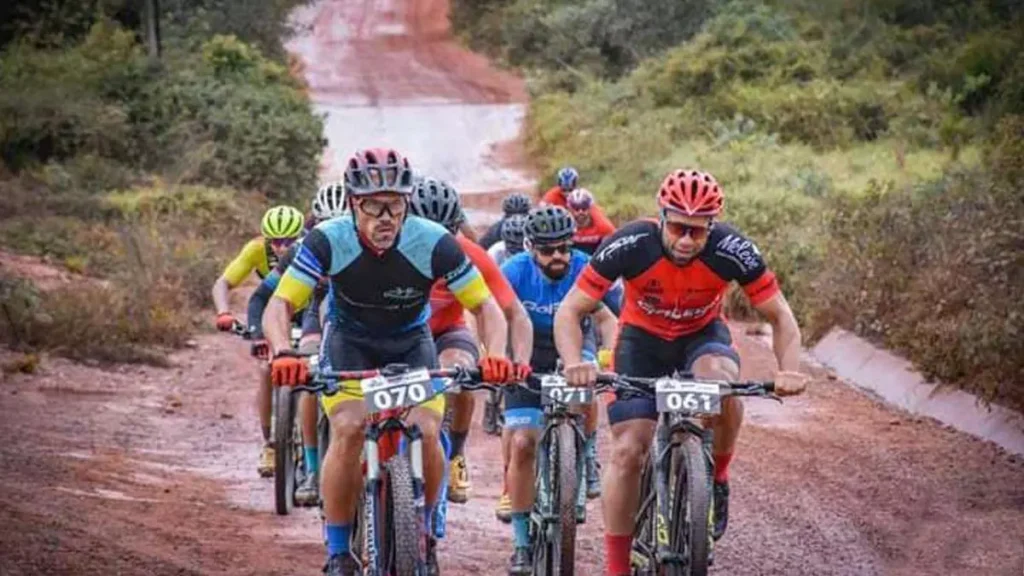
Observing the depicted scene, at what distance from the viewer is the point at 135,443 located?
15148mm

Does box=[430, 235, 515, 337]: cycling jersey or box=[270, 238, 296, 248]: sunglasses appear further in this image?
box=[270, 238, 296, 248]: sunglasses

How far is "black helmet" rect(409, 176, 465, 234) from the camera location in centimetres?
1036

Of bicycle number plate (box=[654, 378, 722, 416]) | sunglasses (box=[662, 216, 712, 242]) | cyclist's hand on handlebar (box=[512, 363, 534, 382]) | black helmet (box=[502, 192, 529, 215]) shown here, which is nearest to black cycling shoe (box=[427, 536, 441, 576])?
cyclist's hand on handlebar (box=[512, 363, 534, 382])

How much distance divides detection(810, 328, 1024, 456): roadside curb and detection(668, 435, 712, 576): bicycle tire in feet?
21.6

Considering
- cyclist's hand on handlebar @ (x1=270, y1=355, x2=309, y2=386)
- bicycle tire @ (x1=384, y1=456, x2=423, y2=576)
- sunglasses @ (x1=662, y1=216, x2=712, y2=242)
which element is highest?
sunglasses @ (x1=662, y1=216, x2=712, y2=242)

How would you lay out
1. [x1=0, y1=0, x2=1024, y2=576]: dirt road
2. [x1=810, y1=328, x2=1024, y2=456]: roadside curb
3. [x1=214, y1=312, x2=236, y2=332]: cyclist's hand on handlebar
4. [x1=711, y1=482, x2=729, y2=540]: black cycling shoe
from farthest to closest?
[x1=810, y1=328, x2=1024, y2=456]: roadside curb < [x1=214, y1=312, x2=236, y2=332]: cyclist's hand on handlebar < [x1=0, y1=0, x2=1024, y2=576]: dirt road < [x1=711, y1=482, x2=729, y2=540]: black cycling shoe

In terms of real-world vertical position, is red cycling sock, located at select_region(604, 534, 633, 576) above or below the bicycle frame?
below

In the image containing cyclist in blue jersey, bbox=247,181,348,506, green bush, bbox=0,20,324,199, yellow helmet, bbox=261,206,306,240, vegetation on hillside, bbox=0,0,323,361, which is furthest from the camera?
green bush, bbox=0,20,324,199

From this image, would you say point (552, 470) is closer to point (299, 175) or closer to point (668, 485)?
point (668, 485)

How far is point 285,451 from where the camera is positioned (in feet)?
38.8

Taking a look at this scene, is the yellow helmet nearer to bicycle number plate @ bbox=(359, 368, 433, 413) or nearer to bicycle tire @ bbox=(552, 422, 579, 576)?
bicycle tire @ bbox=(552, 422, 579, 576)

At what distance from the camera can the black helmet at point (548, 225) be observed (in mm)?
10281

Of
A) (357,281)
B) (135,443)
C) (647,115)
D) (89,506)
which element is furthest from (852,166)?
(357,281)

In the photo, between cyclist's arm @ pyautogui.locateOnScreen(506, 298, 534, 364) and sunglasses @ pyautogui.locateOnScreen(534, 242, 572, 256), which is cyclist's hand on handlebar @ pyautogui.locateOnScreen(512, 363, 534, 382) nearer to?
cyclist's arm @ pyautogui.locateOnScreen(506, 298, 534, 364)
